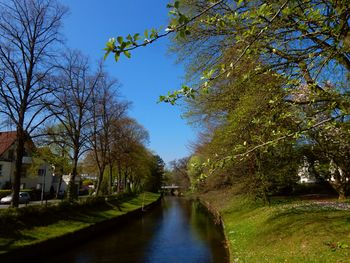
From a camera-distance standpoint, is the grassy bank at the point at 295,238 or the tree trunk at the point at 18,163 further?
the tree trunk at the point at 18,163

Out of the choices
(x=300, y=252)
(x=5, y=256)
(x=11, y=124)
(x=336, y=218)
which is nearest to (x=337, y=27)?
(x=300, y=252)

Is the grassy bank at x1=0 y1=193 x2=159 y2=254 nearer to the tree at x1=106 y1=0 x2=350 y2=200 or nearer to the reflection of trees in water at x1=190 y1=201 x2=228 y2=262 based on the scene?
the reflection of trees in water at x1=190 y1=201 x2=228 y2=262

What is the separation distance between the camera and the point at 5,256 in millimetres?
15312

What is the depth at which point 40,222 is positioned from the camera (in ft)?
74.4

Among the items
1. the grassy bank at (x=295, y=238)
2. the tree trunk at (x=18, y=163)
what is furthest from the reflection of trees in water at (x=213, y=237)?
the tree trunk at (x=18, y=163)

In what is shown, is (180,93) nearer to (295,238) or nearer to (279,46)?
(279,46)

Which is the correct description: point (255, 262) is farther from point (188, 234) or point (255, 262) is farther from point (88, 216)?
point (88, 216)

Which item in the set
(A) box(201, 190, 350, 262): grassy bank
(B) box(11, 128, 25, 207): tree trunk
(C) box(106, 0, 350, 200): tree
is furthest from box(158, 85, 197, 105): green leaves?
(B) box(11, 128, 25, 207): tree trunk

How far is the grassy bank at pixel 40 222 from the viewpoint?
18.2 meters

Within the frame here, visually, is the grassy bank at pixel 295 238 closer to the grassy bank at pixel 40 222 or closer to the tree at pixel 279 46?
the tree at pixel 279 46

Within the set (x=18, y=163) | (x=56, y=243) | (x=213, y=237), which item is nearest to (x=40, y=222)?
(x=56, y=243)

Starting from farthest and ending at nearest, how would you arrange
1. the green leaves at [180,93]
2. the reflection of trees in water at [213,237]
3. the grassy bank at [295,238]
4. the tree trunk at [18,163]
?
the reflection of trees in water at [213,237] → the tree trunk at [18,163] → the grassy bank at [295,238] → the green leaves at [180,93]

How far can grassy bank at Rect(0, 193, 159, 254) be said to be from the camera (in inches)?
719

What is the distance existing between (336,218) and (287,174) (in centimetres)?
Answer: 1219
